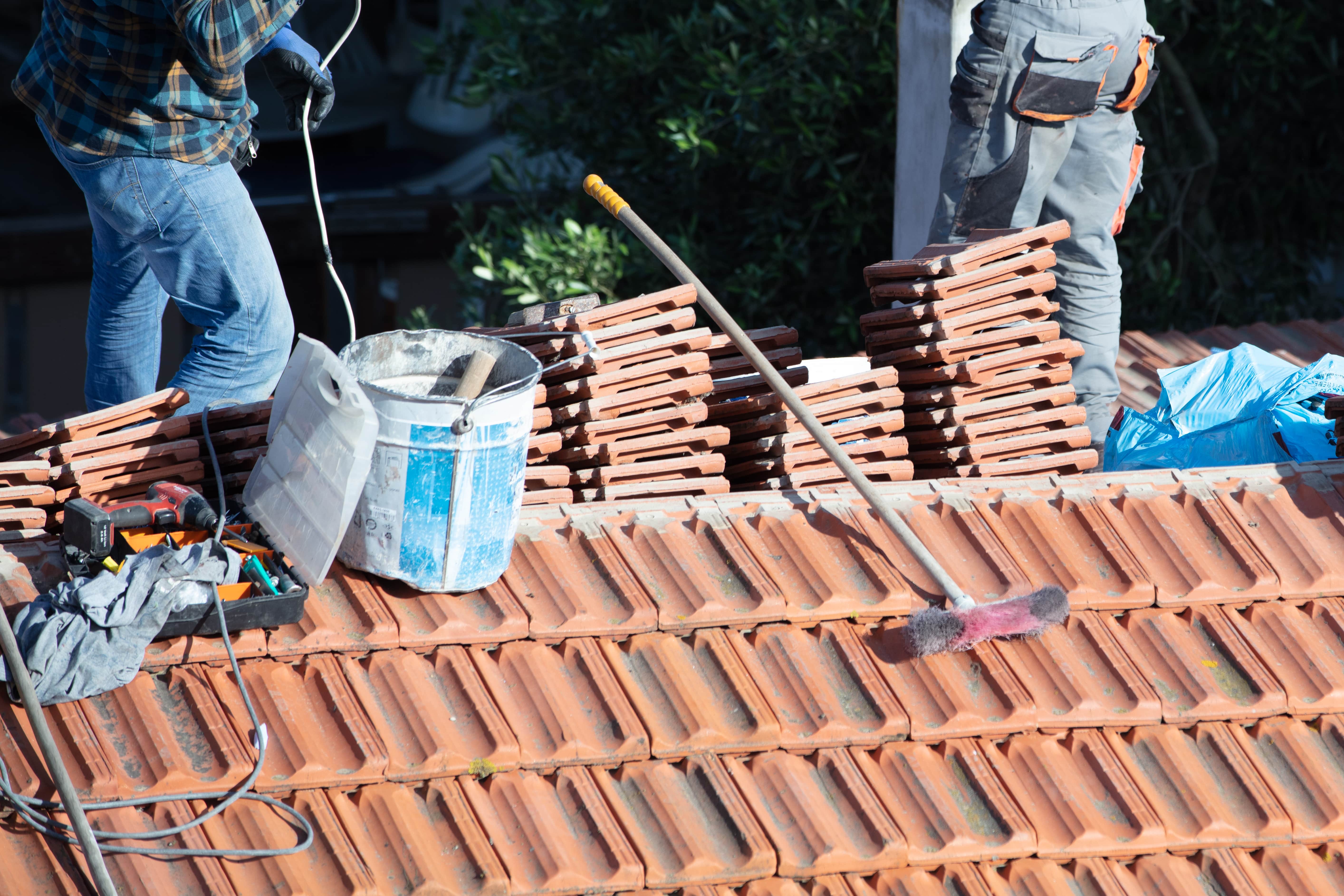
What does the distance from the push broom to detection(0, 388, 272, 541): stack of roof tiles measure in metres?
1.07

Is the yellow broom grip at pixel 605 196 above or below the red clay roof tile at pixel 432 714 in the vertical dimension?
above

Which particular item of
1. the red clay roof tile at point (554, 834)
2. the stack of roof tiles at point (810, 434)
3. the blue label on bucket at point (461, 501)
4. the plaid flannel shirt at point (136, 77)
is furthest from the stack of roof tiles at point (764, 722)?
the plaid flannel shirt at point (136, 77)

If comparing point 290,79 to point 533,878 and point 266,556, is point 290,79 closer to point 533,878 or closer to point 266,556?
point 266,556

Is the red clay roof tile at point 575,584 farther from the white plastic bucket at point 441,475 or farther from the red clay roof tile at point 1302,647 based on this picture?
the red clay roof tile at point 1302,647

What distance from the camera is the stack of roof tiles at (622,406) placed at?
332 centimetres

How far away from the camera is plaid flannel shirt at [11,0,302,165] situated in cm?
316

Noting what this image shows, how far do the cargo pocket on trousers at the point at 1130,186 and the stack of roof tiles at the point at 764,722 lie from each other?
179 centimetres

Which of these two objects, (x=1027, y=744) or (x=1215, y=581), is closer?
(x=1027, y=744)

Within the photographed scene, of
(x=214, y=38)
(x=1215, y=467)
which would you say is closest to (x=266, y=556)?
(x=214, y=38)

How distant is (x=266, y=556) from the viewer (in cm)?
279

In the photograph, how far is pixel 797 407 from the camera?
10.5ft

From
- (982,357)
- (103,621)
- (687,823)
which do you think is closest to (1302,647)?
(982,357)

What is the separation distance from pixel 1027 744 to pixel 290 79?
9.01ft

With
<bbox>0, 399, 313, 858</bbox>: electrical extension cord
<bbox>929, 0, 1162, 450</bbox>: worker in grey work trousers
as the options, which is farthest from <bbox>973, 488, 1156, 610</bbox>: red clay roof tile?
<bbox>0, 399, 313, 858</bbox>: electrical extension cord
